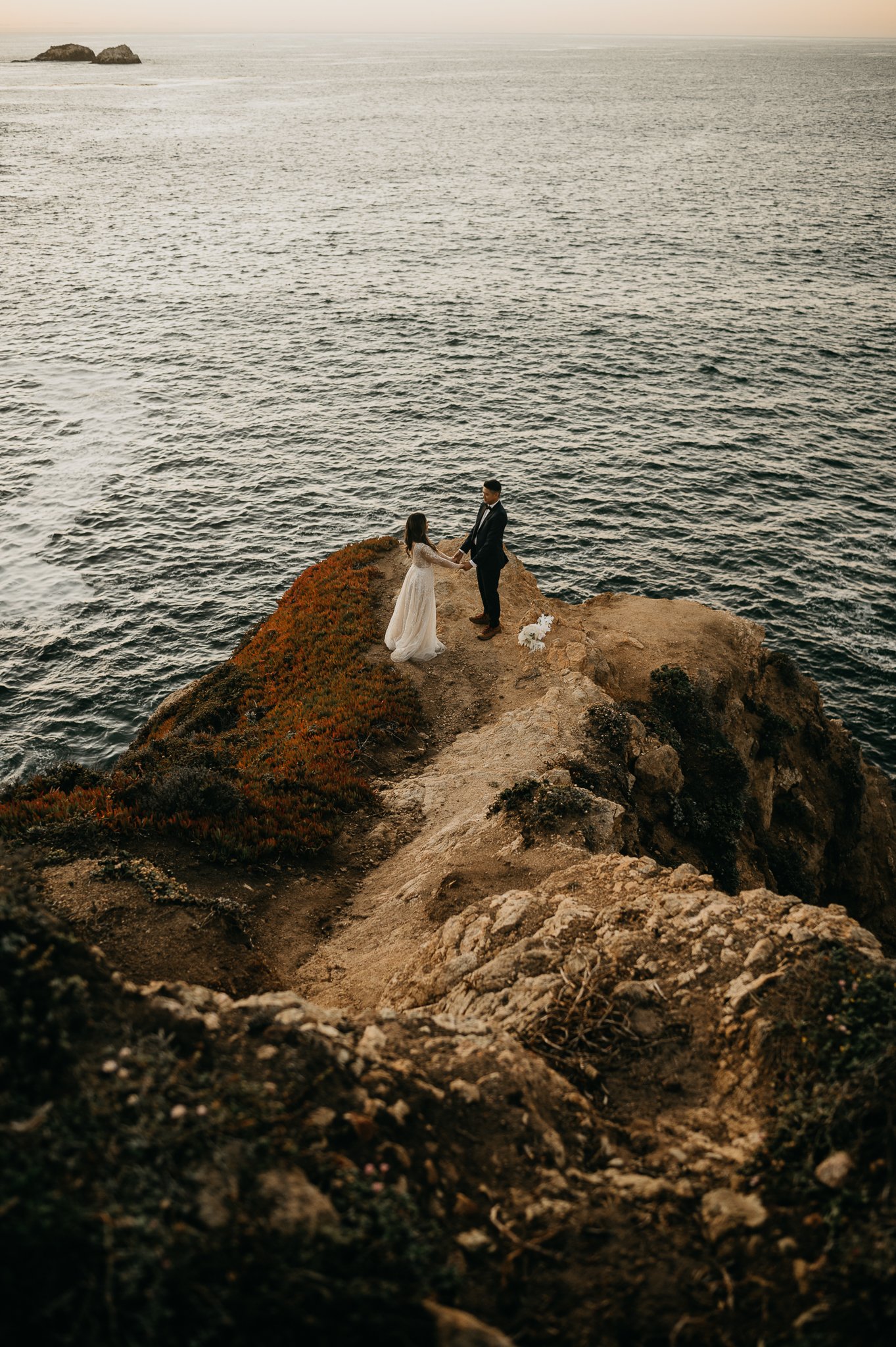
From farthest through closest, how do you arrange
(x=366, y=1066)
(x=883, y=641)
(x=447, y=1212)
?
(x=883, y=641) → (x=366, y=1066) → (x=447, y=1212)

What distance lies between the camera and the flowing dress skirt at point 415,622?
17953 millimetres

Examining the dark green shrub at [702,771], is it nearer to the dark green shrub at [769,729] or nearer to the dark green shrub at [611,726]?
the dark green shrub at [611,726]

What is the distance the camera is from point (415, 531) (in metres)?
17.0

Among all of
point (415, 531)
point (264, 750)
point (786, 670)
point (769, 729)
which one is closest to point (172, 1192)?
point (264, 750)

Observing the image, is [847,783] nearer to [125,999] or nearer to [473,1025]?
[473,1025]

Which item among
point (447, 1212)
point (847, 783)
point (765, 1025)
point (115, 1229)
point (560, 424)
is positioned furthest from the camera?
point (560, 424)

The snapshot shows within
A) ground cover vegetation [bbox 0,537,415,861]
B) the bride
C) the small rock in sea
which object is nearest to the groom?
the bride

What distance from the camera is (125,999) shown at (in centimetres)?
645

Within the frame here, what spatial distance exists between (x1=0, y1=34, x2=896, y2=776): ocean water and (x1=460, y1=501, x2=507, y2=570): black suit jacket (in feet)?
41.7

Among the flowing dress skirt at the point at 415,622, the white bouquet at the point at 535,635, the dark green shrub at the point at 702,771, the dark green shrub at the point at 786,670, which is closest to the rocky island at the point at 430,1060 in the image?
the dark green shrub at the point at 702,771

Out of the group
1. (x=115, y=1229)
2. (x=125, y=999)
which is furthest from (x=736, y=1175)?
(x=125, y=999)

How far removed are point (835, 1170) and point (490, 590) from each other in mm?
14470

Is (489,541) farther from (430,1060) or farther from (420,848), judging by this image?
(430,1060)

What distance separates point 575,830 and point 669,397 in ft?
123
